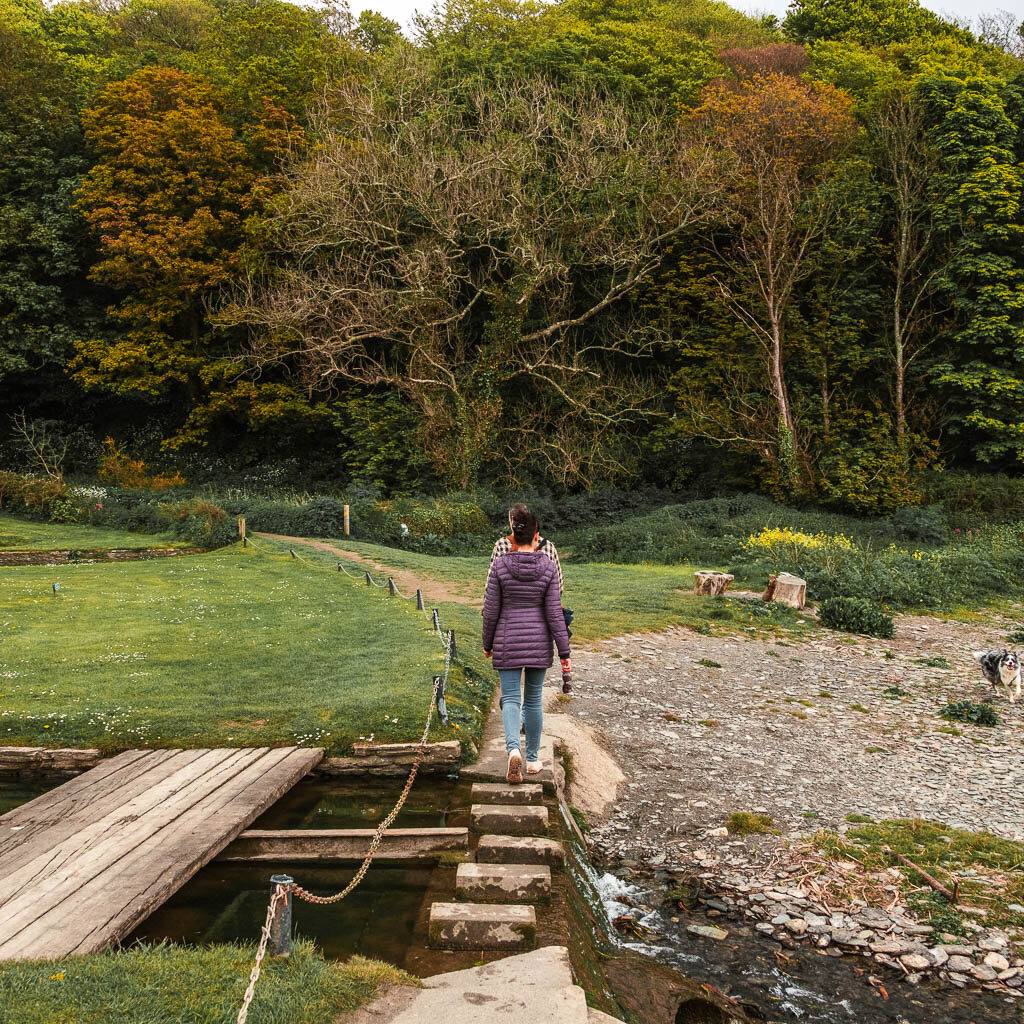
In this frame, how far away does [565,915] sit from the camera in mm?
4516

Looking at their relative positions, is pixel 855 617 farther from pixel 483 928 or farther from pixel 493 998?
pixel 493 998

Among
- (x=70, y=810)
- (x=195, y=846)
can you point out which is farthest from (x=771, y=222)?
(x=195, y=846)

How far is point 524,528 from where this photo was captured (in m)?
5.87

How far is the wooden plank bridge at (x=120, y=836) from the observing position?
13.5 feet

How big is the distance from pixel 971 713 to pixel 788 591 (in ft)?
19.5

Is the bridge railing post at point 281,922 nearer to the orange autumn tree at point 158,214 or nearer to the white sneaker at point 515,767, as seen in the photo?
the white sneaker at point 515,767

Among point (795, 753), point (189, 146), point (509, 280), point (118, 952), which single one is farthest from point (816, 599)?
point (189, 146)

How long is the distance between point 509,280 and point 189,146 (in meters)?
13.6

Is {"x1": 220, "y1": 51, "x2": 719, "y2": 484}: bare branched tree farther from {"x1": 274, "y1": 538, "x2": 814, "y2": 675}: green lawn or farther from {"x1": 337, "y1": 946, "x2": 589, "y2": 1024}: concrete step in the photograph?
{"x1": 337, "y1": 946, "x2": 589, "y2": 1024}: concrete step

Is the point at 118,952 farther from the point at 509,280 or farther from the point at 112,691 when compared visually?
the point at 509,280

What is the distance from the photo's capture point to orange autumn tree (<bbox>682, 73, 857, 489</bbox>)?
26.9 m

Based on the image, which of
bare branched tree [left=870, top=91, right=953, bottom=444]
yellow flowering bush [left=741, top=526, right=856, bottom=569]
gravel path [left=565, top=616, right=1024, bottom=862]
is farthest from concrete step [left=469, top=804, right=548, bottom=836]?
bare branched tree [left=870, top=91, right=953, bottom=444]

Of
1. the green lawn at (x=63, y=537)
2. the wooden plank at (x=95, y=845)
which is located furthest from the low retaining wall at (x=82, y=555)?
the wooden plank at (x=95, y=845)

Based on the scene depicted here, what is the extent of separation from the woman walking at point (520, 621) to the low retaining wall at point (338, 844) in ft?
2.36
